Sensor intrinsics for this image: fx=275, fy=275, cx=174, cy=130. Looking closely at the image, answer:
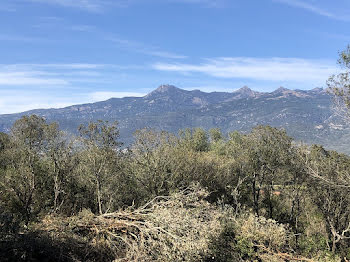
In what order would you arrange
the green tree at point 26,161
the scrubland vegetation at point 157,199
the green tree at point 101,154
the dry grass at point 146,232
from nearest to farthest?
the dry grass at point 146,232 → the scrubland vegetation at point 157,199 → the green tree at point 26,161 → the green tree at point 101,154

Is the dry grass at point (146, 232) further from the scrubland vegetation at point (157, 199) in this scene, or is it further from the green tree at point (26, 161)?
the green tree at point (26, 161)

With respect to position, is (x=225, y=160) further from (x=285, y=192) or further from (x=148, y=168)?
(x=148, y=168)

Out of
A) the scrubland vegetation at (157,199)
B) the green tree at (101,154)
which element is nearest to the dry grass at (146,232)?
the scrubland vegetation at (157,199)

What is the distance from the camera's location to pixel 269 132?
28844mm

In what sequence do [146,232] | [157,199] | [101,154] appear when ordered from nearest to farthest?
[146,232] → [157,199] → [101,154]

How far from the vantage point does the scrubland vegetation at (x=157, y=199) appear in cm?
1054

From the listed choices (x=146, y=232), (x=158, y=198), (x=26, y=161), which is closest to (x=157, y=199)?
(x=158, y=198)

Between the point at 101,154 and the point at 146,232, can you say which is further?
the point at 101,154

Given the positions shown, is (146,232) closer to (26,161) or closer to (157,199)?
(157,199)

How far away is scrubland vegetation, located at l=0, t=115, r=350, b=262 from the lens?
10539 millimetres

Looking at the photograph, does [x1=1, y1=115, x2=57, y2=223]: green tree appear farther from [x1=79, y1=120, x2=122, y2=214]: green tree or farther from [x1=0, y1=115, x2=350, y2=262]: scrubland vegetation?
[x1=79, y1=120, x2=122, y2=214]: green tree

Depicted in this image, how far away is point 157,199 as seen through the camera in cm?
1543

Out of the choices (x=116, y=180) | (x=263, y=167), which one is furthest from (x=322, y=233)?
(x=116, y=180)

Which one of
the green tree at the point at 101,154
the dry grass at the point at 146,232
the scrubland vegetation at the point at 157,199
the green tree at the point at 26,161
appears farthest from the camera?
the green tree at the point at 101,154
